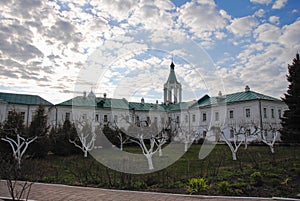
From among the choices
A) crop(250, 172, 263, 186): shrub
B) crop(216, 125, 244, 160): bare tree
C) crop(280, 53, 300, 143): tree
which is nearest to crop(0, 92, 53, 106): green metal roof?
crop(216, 125, 244, 160): bare tree

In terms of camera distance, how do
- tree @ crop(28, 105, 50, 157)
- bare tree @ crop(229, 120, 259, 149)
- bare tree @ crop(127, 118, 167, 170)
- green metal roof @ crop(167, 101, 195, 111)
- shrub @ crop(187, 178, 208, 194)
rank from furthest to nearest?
1. green metal roof @ crop(167, 101, 195, 111)
2. bare tree @ crop(229, 120, 259, 149)
3. tree @ crop(28, 105, 50, 157)
4. bare tree @ crop(127, 118, 167, 170)
5. shrub @ crop(187, 178, 208, 194)

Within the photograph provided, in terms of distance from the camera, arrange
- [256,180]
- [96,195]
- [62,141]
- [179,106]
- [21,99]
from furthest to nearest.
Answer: [179,106] → [21,99] → [62,141] → [256,180] → [96,195]

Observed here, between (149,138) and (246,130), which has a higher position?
(246,130)

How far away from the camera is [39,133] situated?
17.9m

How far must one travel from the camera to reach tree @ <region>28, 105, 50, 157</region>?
59.0 feet

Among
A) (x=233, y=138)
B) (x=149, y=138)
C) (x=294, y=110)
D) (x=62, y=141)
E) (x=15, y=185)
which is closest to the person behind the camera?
(x=15, y=185)

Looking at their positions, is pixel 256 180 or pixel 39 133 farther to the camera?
pixel 39 133

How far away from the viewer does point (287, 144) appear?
21859mm

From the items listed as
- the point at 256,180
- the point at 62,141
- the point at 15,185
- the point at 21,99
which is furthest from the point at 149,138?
the point at 21,99

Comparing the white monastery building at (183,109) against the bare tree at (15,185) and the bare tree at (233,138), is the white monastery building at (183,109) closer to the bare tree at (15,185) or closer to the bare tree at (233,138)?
the bare tree at (233,138)

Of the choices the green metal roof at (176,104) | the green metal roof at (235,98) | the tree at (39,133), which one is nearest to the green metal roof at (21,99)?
the green metal roof at (176,104)

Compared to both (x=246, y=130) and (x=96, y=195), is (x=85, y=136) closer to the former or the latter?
(x=246, y=130)

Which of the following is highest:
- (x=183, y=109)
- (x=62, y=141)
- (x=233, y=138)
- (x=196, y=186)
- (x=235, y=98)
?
(x=235, y=98)

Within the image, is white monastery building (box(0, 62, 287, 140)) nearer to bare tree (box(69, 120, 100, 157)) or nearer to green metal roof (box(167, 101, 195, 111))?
green metal roof (box(167, 101, 195, 111))
